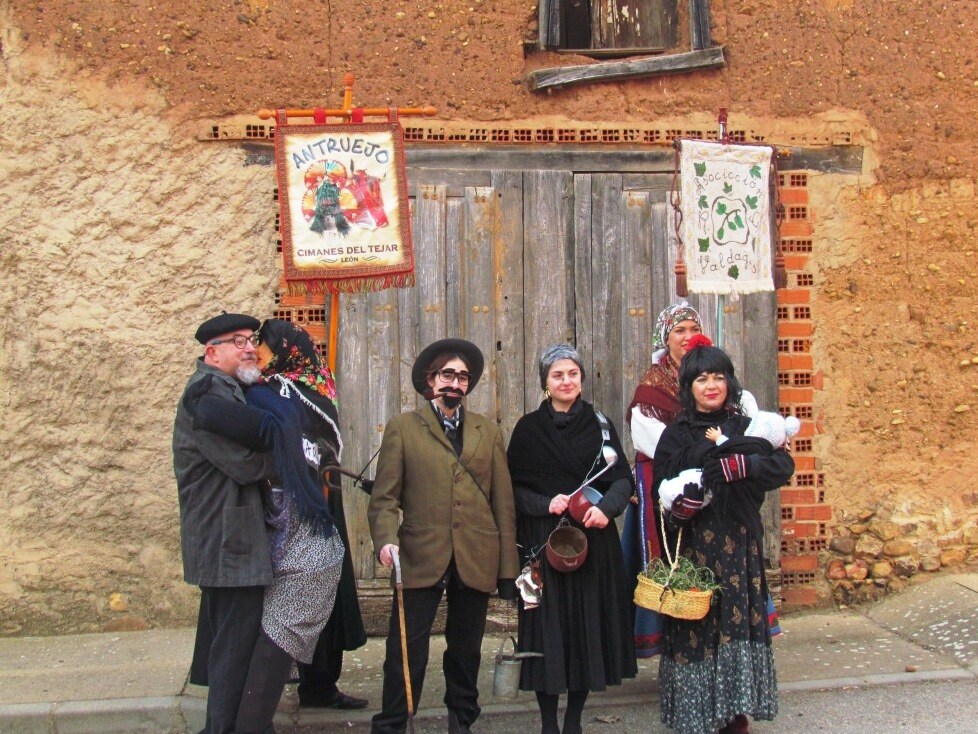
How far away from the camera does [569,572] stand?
457cm

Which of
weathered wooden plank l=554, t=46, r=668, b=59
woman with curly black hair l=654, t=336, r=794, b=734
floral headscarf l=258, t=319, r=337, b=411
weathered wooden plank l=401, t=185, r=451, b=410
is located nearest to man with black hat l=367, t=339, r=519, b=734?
floral headscarf l=258, t=319, r=337, b=411

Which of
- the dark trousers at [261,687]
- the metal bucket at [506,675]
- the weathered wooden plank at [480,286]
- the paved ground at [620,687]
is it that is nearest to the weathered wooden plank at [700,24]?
the weathered wooden plank at [480,286]

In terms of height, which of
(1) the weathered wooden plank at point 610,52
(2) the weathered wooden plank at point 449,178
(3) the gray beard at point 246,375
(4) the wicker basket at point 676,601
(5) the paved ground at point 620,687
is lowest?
(5) the paved ground at point 620,687

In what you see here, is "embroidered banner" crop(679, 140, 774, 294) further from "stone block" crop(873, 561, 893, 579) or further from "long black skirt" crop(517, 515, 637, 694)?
"long black skirt" crop(517, 515, 637, 694)

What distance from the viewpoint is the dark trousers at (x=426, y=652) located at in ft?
14.8

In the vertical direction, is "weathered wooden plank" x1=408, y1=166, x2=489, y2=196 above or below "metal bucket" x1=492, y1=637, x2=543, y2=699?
above

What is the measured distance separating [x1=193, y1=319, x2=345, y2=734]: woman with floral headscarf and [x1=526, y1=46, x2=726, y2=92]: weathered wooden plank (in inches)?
92.9

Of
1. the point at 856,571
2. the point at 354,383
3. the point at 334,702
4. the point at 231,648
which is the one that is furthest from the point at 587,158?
the point at 231,648

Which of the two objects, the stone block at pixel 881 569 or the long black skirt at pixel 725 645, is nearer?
the long black skirt at pixel 725 645

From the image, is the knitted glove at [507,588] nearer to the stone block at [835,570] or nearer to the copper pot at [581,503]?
the copper pot at [581,503]

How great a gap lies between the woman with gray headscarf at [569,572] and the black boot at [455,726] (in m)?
0.31

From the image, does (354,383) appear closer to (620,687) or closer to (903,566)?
(620,687)

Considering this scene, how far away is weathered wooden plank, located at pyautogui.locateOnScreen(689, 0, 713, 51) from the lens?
248 inches

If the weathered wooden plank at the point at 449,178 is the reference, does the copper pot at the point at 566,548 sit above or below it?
below
